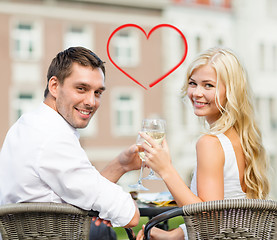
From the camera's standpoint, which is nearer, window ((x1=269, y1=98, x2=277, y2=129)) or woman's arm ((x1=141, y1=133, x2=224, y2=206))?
woman's arm ((x1=141, y1=133, x2=224, y2=206))

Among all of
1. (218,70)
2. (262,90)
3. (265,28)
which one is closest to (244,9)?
(265,28)

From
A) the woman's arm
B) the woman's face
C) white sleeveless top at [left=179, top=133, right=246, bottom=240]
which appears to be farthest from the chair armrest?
the woman's face

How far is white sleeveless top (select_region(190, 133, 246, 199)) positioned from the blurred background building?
1402cm

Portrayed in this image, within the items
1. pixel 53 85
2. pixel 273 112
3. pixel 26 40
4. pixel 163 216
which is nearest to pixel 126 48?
pixel 26 40

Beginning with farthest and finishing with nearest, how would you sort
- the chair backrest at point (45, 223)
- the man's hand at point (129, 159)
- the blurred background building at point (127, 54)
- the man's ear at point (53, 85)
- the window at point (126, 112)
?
the window at point (126, 112) < the blurred background building at point (127, 54) < the man's hand at point (129, 159) < the man's ear at point (53, 85) < the chair backrest at point (45, 223)

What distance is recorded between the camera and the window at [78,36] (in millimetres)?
16688

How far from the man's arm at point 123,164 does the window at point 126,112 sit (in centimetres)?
1445

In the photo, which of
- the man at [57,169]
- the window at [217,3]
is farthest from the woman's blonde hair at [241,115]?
the window at [217,3]

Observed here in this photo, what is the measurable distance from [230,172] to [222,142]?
146 mm

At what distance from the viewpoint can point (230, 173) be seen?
6.74 ft

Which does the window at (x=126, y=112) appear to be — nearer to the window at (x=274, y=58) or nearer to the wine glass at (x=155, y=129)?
the window at (x=274, y=58)

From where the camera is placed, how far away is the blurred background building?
1578 centimetres

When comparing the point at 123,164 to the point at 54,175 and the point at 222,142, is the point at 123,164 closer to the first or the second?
the point at 222,142

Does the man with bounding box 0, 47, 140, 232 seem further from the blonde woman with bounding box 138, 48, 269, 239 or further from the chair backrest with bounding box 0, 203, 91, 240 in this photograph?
the blonde woman with bounding box 138, 48, 269, 239
